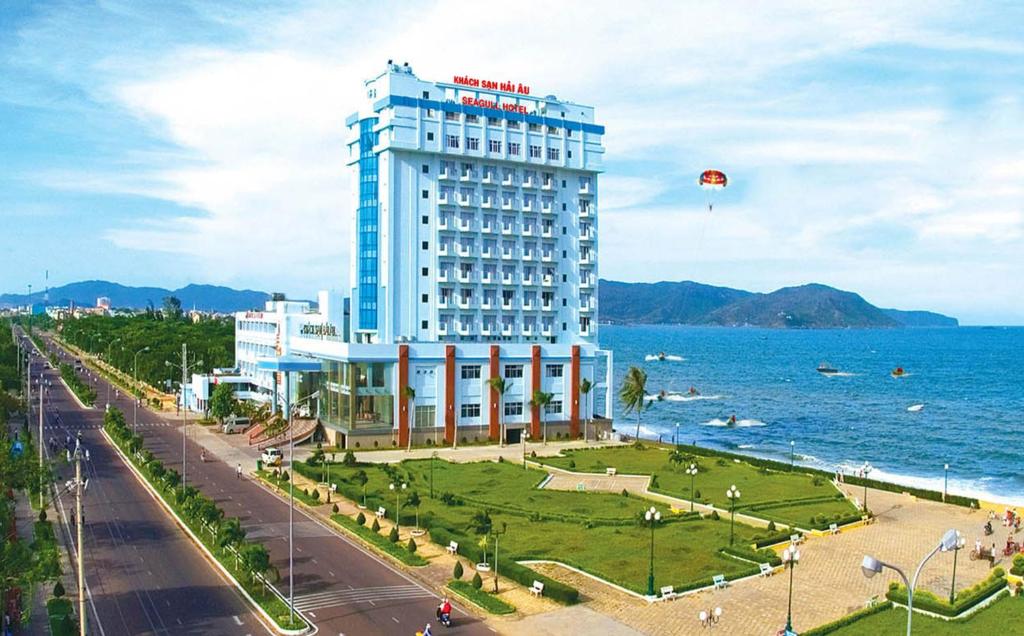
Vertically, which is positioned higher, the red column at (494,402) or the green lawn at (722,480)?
the red column at (494,402)

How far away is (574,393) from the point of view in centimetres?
11144

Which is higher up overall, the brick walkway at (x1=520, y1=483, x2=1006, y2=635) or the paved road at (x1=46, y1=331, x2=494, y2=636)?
the paved road at (x1=46, y1=331, x2=494, y2=636)

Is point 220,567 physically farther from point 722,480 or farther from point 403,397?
point 403,397

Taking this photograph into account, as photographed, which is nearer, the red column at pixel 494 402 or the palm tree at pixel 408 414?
the palm tree at pixel 408 414

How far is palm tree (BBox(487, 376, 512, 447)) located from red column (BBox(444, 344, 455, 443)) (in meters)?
4.72

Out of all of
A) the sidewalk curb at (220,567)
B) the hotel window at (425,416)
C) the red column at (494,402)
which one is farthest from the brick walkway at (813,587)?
the hotel window at (425,416)

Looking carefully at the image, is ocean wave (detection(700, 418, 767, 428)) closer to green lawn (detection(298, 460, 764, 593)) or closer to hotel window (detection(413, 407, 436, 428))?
hotel window (detection(413, 407, 436, 428))

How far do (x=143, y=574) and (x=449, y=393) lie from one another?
5423cm

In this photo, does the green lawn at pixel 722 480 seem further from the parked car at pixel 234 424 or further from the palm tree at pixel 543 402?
the parked car at pixel 234 424

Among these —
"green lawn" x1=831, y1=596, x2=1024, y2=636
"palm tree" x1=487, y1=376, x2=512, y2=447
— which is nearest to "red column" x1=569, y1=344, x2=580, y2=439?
"palm tree" x1=487, y1=376, x2=512, y2=447

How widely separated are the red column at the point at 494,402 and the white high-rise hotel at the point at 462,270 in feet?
0.68

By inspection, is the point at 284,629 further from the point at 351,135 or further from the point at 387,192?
the point at 351,135

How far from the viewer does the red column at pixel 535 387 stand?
108062mm

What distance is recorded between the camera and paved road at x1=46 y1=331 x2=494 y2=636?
43.9 metres
